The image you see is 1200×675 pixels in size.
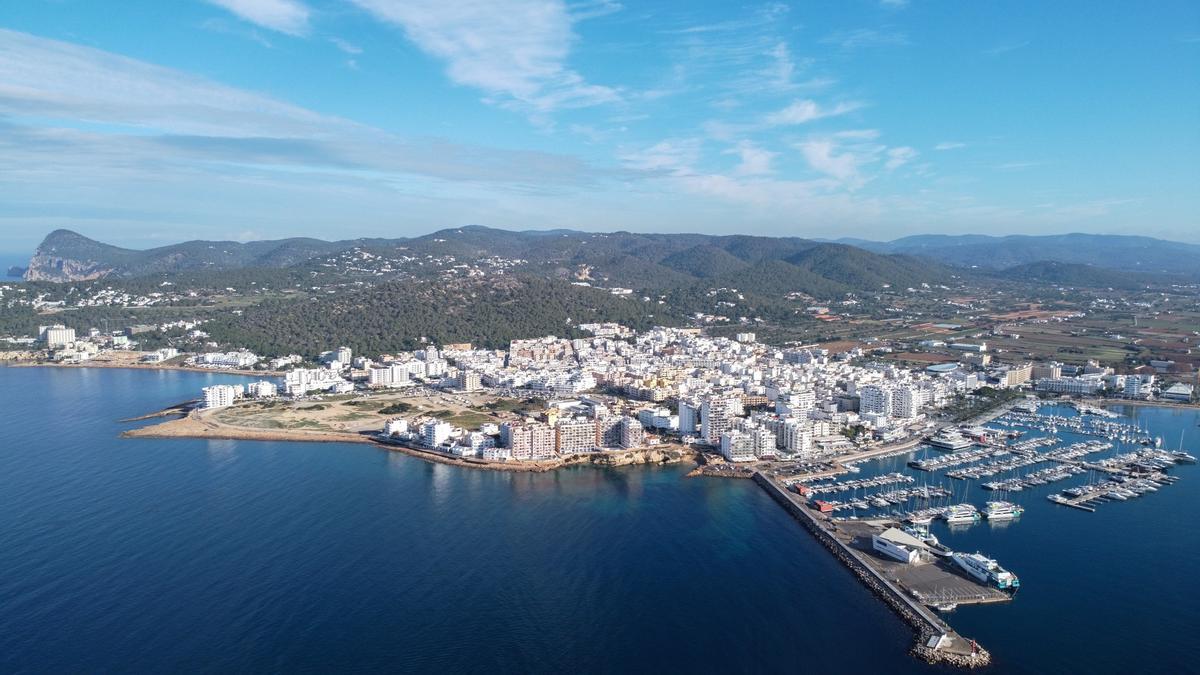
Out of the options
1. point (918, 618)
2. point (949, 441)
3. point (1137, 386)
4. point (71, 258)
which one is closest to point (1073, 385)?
point (1137, 386)

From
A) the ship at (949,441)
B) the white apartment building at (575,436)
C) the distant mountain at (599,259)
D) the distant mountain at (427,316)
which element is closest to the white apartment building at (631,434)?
the white apartment building at (575,436)

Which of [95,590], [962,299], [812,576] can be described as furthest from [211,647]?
[962,299]

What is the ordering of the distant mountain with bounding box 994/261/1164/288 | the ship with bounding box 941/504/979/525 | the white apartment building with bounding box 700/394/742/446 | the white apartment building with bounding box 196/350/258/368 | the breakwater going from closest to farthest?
1. the breakwater
2. the ship with bounding box 941/504/979/525
3. the white apartment building with bounding box 700/394/742/446
4. the white apartment building with bounding box 196/350/258/368
5. the distant mountain with bounding box 994/261/1164/288

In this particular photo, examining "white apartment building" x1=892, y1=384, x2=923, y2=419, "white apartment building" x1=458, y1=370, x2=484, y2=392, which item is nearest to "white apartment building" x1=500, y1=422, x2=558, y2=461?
"white apartment building" x1=458, y1=370, x2=484, y2=392

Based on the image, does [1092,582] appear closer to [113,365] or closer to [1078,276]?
[113,365]

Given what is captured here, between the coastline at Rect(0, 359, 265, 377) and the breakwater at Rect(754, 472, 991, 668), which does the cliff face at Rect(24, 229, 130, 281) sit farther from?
the breakwater at Rect(754, 472, 991, 668)

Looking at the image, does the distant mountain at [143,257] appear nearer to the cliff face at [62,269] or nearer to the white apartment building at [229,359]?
the cliff face at [62,269]

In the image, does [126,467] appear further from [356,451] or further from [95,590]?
[95,590]
